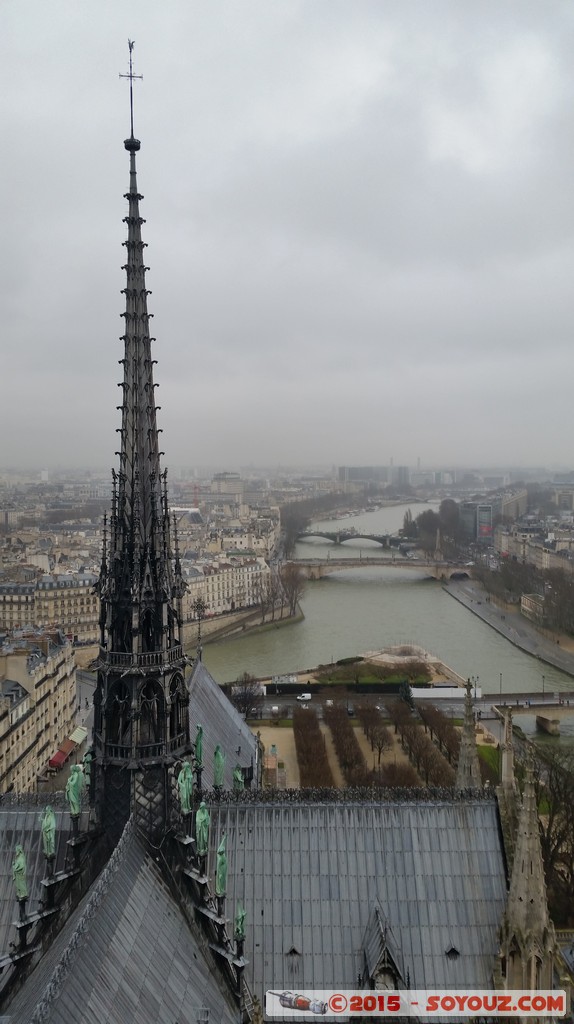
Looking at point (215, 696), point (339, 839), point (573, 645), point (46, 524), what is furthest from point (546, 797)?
point (46, 524)

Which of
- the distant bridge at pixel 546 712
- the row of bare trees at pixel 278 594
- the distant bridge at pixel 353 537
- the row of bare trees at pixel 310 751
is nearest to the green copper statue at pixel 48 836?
the row of bare trees at pixel 310 751

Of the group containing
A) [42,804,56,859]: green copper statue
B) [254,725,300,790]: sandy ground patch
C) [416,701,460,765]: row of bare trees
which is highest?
[42,804,56,859]: green copper statue

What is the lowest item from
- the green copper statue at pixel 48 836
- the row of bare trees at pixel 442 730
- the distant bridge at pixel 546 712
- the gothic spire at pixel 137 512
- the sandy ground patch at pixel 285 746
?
the distant bridge at pixel 546 712

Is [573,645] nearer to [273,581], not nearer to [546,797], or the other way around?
[273,581]

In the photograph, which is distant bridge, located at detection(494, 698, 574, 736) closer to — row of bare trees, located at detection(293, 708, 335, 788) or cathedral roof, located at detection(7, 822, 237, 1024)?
row of bare trees, located at detection(293, 708, 335, 788)

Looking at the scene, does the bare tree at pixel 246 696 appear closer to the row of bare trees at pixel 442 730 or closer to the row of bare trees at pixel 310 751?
the row of bare trees at pixel 310 751

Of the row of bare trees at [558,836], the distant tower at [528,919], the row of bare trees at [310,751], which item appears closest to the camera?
the distant tower at [528,919]

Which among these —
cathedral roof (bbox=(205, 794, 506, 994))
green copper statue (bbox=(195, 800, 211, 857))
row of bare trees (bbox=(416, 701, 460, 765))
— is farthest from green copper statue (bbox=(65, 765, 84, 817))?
row of bare trees (bbox=(416, 701, 460, 765))
